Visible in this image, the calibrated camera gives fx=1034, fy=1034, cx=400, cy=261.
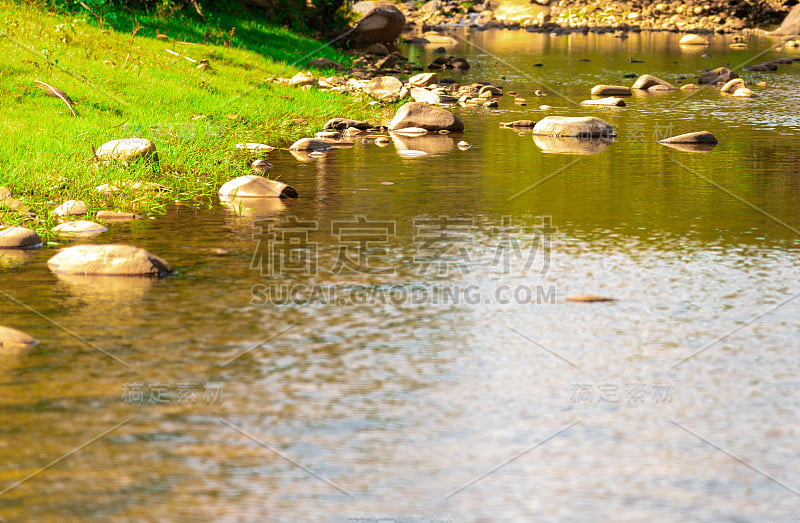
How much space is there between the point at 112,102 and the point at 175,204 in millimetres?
4368

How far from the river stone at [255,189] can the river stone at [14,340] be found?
14.3 ft

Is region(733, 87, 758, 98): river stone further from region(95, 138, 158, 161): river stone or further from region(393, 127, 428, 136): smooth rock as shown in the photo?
region(95, 138, 158, 161): river stone

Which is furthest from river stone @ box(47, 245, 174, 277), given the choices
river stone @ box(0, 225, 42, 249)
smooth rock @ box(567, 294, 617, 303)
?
smooth rock @ box(567, 294, 617, 303)

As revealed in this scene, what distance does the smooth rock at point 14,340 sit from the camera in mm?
5516

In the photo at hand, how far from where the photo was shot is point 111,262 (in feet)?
23.1

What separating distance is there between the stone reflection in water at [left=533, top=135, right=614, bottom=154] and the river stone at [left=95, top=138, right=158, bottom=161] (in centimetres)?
494

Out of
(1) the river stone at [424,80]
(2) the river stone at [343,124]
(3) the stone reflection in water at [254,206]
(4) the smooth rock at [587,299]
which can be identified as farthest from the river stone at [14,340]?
(1) the river stone at [424,80]

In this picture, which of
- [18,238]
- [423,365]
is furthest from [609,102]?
[423,365]

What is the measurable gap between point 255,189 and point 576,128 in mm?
5972

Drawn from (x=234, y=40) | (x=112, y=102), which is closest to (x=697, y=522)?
(x=112, y=102)

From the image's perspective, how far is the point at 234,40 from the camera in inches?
811

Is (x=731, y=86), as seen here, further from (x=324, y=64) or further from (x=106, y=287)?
(x=106, y=287)

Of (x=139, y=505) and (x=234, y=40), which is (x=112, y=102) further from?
(x=139, y=505)

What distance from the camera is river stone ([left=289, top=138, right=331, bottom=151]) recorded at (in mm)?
13000
